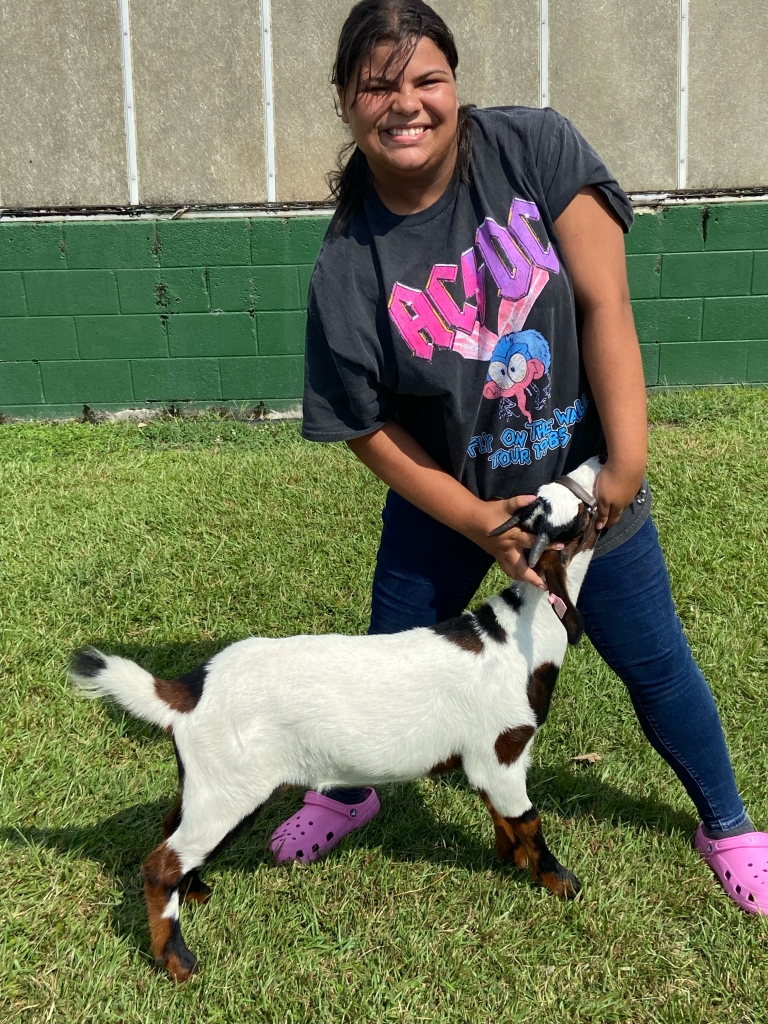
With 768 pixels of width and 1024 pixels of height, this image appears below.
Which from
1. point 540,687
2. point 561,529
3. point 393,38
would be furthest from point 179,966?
point 393,38

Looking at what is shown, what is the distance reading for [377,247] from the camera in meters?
2.27

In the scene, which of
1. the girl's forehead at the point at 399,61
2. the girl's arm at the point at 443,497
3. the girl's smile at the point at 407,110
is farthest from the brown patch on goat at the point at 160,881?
the girl's forehead at the point at 399,61

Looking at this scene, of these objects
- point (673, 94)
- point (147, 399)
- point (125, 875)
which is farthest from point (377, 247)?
point (673, 94)

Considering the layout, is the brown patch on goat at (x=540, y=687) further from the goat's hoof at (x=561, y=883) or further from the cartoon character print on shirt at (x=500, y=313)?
the cartoon character print on shirt at (x=500, y=313)

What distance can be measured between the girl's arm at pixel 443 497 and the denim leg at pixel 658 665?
261 mm

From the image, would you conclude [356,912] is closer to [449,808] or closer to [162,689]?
[449,808]

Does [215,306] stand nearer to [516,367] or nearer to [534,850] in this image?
[516,367]

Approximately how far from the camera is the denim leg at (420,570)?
2.68 m

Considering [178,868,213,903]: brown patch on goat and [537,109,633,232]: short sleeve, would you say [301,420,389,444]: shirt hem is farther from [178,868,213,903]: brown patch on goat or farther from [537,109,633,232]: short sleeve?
[178,868,213,903]: brown patch on goat

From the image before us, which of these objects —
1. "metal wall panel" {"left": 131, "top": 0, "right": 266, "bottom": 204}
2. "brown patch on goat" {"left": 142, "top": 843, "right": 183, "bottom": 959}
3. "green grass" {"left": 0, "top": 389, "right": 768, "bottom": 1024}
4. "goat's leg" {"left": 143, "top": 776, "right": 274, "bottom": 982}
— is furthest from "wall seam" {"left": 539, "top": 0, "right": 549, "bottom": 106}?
"brown patch on goat" {"left": 142, "top": 843, "right": 183, "bottom": 959}

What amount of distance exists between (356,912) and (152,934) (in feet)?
1.89

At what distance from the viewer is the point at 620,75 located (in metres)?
7.01

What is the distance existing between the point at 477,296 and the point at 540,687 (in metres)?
1.05

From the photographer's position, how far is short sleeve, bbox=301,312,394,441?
2357mm
